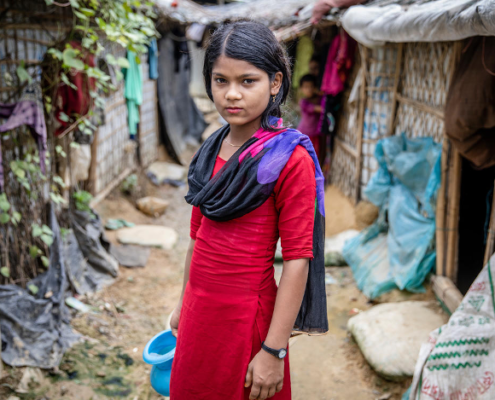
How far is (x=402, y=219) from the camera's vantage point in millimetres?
4367

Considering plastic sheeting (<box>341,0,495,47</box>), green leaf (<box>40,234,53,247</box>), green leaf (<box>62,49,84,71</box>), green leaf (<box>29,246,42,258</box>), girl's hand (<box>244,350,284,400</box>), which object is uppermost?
plastic sheeting (<box>341,0,495,47</box>)

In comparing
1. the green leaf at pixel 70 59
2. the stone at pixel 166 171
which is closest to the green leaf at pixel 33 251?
the green leaf at pixel 70 59

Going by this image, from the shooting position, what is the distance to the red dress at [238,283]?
145 cm

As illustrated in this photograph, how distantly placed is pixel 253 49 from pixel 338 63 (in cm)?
539

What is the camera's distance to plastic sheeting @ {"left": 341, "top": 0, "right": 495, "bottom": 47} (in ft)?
7.39

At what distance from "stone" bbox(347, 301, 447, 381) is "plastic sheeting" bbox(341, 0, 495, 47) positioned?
1988 mm

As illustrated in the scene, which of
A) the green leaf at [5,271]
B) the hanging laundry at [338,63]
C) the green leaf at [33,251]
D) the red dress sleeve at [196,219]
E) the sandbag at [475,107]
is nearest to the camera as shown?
the red dress sleeve at [196,219]

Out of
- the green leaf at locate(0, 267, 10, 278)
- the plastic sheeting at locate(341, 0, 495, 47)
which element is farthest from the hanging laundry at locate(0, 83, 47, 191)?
the plastic sheeting at locate(341, 0, 495, 47)

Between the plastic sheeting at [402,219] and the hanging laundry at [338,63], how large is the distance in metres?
2.13

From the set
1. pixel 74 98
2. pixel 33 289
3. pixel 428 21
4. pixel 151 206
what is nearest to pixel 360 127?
pixel 428 21

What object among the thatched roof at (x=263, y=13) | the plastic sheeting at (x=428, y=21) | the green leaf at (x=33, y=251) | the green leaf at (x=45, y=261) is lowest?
the green leaf at (x=45, y=261)

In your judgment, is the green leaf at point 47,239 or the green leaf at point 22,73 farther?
the green leaf at point 47,239

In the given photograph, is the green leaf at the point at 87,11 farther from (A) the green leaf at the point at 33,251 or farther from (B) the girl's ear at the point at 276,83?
(B) the girl's ear at the point at 276,83

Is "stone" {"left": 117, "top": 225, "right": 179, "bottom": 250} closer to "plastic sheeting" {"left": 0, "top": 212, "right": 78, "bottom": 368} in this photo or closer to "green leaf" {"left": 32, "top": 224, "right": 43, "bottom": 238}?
"plastic sheeting" {"left": 0, "top": 212, "right": 78, "bottom": 368}
